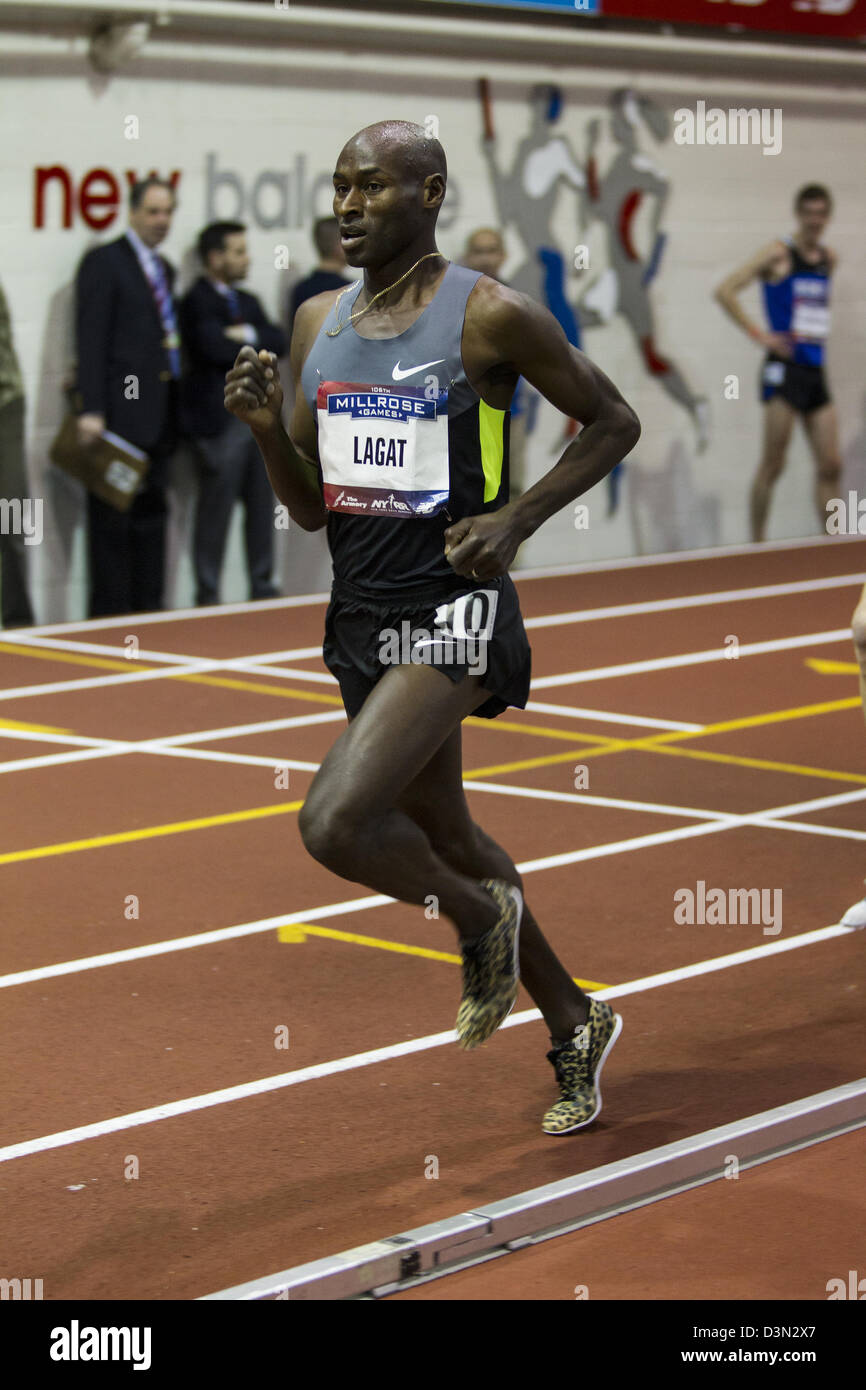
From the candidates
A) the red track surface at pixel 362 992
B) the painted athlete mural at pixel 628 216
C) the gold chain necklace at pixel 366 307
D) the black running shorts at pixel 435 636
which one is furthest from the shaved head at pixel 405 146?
the painted athlete mural at pixel 628 216

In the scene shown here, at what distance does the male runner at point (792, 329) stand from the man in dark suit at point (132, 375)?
18.1 ft

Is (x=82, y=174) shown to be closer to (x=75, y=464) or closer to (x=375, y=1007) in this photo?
(x=75, y=464)

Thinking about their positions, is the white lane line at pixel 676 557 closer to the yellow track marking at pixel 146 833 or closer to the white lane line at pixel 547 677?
the white lane line at pixel 547 677

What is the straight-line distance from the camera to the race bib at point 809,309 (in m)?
17.2

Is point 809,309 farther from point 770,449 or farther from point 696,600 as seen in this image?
point 696,600

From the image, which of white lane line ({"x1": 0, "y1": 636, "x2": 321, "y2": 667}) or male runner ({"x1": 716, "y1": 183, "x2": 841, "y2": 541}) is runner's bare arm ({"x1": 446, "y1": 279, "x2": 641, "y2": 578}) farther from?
male runner ({"x1": 716, "y1": 183, "x2": 841, "y2": 541})

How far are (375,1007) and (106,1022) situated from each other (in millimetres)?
774

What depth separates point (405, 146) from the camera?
4684mm

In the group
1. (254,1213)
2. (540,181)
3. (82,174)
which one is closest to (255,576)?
(82,174)

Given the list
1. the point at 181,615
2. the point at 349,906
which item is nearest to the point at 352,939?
the point at 349,906

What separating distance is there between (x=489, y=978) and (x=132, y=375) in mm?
8743

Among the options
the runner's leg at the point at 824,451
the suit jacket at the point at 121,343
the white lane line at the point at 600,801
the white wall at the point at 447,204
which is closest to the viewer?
the white lane line at the point at 600,801

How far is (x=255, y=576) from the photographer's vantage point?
14.1m

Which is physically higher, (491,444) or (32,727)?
(491,444)
